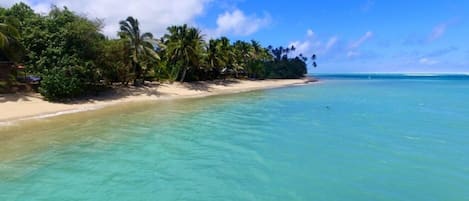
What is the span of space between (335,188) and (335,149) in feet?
16.2

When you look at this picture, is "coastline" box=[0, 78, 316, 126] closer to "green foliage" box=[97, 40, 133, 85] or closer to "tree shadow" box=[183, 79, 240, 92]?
"tree shadow" box=[183, 79, 240, 92]

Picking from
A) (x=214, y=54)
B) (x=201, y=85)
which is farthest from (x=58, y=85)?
(x=214, y=54)

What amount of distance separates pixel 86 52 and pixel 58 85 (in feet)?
14.6

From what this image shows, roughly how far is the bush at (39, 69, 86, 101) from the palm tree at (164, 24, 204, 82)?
63.5 ft

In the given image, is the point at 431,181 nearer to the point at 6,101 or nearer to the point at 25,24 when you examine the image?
the point at 6,101

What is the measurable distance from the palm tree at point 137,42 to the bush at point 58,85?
11.1 m

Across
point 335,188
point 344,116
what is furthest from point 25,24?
point 335,188

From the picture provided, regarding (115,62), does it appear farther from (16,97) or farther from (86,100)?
(16,97)

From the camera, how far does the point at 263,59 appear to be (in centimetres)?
8519

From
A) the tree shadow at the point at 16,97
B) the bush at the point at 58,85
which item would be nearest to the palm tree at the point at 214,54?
the bush at the point at 58,85

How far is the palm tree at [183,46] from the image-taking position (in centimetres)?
4716

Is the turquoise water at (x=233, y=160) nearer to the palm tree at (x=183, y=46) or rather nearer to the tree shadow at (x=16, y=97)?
the tree shadow at (x=16, y=97)

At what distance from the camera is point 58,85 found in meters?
27.7

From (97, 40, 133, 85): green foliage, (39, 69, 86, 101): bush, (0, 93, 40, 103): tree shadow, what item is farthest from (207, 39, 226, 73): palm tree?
Answer: (0, 93, 40, 103): tree shadow
